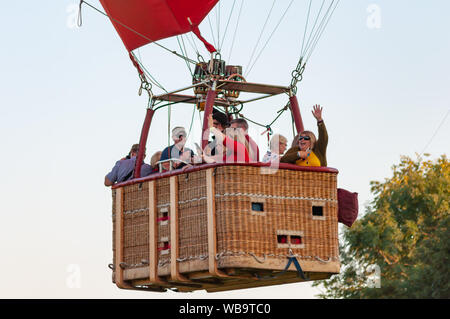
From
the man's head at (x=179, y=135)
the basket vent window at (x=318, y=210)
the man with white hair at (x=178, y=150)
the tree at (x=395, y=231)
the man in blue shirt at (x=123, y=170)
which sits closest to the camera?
the basket vent window at (x=318, y=210)

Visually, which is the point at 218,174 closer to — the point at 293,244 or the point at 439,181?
the point at 293,244

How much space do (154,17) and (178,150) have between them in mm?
1975

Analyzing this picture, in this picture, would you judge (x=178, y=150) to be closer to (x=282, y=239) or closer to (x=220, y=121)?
(x=220, y=121)

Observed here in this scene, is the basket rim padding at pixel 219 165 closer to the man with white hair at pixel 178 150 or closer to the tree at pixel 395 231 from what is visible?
the man with white hair at pixel 178 150

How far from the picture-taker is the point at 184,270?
12367 mm

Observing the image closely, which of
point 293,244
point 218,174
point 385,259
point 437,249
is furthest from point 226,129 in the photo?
point 385,259

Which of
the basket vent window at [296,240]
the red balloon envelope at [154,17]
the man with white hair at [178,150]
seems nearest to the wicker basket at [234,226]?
the basket vent window at [296,240]

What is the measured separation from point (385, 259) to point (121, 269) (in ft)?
91.5

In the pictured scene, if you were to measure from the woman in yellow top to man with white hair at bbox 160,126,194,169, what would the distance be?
104cm

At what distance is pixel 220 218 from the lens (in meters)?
12.0

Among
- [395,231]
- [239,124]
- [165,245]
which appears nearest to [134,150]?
[165,245]

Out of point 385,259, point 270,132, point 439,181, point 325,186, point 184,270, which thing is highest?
point 439,181

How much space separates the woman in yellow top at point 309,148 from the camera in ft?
40.9

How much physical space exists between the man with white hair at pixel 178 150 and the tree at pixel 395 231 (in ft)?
82.1
